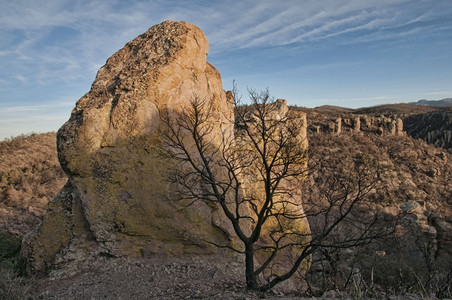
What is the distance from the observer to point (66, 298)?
21.4 ft

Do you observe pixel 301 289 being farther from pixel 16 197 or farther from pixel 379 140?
pixel 379 140

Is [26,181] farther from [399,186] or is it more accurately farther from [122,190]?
[399,186]

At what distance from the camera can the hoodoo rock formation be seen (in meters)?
7.98

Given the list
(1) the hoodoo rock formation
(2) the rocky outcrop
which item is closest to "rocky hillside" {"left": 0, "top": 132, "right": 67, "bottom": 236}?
(1) the hoodoo rock formation

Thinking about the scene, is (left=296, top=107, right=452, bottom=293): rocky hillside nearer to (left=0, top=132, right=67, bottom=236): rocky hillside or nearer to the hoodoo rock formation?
the hoodoo rock formation

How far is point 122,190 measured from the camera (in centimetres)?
812

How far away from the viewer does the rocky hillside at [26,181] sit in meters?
13.3

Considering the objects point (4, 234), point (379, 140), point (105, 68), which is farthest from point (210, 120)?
point (379, 140)

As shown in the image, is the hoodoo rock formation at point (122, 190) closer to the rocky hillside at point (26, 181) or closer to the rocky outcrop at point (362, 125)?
the rocky hillside at point (26, 181)

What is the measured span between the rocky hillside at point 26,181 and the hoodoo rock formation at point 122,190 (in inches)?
227

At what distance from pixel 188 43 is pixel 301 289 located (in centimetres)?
768

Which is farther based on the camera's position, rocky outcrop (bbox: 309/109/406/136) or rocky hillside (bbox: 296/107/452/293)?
rocky outcrop (bbox: 309/109/406/136)

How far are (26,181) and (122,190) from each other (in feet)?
38.4

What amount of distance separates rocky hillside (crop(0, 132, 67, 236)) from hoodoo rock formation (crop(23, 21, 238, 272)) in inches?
227
